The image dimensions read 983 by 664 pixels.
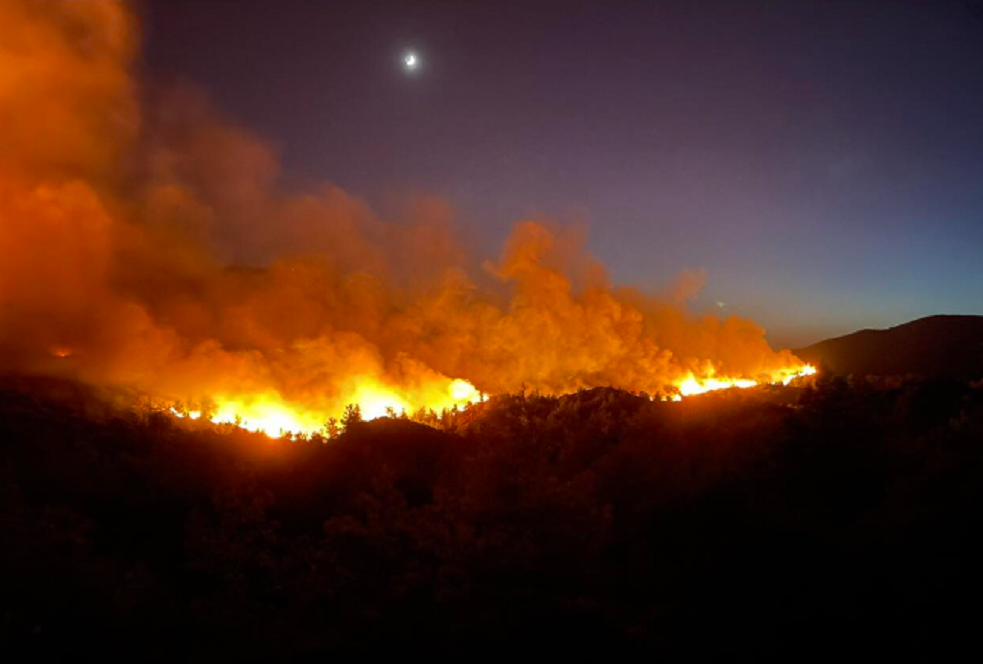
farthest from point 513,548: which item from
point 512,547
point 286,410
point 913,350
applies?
point 913,350

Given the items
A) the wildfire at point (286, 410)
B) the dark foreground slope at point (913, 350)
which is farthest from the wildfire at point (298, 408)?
the dark foreground slope at point (913, 350)

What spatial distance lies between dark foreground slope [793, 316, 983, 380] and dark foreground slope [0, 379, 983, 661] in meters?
25.1

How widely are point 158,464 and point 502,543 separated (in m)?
5.57

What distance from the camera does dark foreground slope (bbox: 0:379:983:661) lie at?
502 centimetres

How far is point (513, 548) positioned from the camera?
225 inches

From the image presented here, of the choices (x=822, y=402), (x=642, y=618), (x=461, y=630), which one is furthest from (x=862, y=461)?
(x=461, y=630)

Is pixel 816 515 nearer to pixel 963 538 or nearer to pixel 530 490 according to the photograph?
pixel 963 538

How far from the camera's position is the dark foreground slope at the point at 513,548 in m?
5.02

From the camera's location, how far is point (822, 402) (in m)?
9.97

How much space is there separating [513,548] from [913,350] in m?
40.4

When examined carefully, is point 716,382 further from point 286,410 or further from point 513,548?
point 513,548

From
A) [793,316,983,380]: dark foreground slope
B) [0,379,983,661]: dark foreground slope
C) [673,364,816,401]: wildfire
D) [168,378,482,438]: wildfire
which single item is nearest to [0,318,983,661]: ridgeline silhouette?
[0,379,983,661]: dark foreground slope

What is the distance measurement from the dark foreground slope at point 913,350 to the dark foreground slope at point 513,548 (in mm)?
25069

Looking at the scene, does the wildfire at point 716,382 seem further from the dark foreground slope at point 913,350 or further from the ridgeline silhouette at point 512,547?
the ridgeline silhouette at point 512,547
